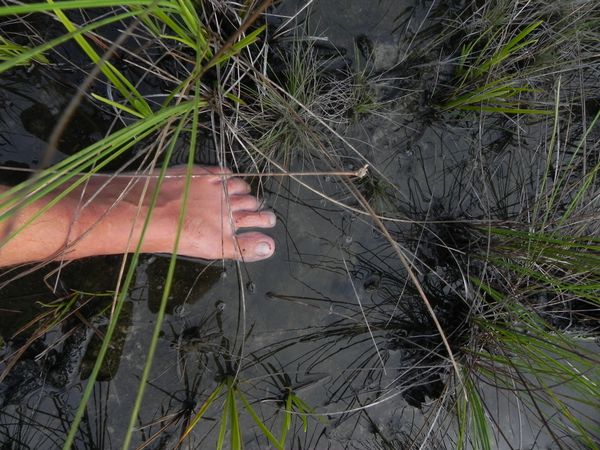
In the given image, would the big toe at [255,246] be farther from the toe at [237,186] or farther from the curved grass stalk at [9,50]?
the curved grass stalk at [9,50]

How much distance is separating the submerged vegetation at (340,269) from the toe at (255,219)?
6 cm

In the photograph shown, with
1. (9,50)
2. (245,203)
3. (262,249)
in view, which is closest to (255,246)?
(262,249)

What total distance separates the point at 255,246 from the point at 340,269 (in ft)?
0.95

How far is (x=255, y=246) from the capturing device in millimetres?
1329

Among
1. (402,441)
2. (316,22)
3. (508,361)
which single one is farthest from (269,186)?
(402,441)

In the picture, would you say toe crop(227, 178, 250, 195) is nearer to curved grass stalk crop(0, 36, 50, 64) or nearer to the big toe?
the big toe

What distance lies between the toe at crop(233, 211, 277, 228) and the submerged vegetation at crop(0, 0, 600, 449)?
0.19ft

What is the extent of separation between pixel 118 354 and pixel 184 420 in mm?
301

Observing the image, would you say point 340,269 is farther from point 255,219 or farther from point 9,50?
point 9,50

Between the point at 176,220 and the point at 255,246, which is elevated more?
the point at 176,220

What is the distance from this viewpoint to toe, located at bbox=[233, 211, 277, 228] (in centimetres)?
134

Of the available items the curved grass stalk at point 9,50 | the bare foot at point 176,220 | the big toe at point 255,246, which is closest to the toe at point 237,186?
the bare foot at point 176,220

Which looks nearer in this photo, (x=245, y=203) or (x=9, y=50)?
(x=9, y=50)

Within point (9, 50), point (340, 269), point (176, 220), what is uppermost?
point (9, 50)
